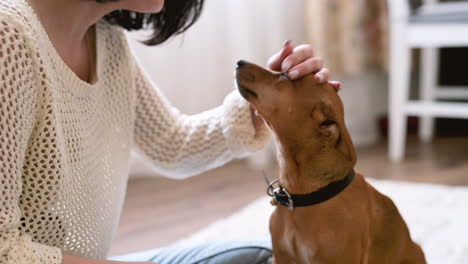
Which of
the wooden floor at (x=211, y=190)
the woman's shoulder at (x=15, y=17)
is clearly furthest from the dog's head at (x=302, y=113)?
the wooden floor at (x=211, y=190)

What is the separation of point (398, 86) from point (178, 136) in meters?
1.51

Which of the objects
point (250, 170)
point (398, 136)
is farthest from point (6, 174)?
point (398, 136)

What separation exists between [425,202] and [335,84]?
3.52 ft

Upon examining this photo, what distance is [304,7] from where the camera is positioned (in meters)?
2.67

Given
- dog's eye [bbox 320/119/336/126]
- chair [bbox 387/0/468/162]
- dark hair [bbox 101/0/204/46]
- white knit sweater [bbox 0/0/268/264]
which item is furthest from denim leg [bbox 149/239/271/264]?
chair [bbox 387/0/468/162]

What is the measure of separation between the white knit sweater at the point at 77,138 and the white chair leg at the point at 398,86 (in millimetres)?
1438

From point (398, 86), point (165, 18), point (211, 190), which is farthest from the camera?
point (398, 86)

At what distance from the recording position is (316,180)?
0.92m

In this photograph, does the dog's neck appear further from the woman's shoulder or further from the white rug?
the white rug

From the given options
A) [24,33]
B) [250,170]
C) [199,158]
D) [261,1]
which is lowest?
[250,170]

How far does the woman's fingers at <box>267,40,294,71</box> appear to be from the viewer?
3.29ft

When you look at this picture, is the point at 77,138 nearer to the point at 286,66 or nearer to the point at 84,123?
the point at 84,123

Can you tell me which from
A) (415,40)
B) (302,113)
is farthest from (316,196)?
(415,40)

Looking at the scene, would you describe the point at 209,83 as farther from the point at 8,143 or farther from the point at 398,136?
the point at 8,143
